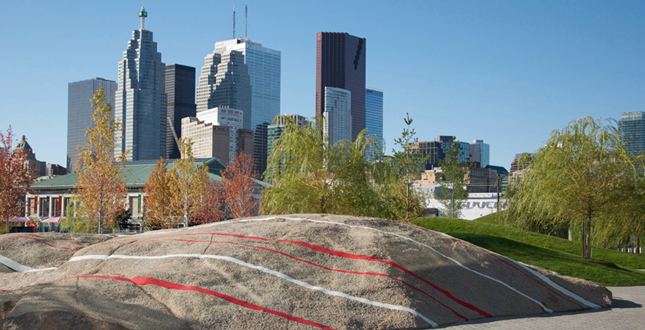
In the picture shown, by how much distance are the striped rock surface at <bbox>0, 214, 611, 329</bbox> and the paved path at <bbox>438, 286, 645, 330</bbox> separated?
0.35m

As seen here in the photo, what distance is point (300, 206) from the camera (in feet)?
58.4

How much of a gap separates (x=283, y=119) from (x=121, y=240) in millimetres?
10220

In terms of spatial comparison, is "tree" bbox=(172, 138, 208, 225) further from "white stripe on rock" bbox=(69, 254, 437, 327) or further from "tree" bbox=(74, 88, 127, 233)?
"white stripe on rock" bbox=(69, 254, 437, 327)

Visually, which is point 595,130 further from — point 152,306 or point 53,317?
point 53,317

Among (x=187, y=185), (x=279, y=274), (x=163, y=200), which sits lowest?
(x=279, y=274)

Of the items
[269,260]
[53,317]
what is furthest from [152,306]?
[269,260]

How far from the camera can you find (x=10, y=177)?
23719mm

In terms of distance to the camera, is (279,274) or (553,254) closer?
(279,274)

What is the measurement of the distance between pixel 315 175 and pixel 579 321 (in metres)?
10.8

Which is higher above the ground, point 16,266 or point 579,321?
point 16,266

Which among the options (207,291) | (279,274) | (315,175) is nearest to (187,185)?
(315,175)

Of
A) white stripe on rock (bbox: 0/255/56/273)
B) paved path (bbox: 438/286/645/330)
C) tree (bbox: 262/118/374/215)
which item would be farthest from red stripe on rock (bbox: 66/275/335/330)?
tree (bbox: 262/118/374/215)

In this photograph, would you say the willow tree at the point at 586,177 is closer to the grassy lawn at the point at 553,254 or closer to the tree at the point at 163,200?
the grassy lawn at the point at 553,254

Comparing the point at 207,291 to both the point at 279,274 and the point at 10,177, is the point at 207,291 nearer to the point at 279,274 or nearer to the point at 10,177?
the point at 279,274
